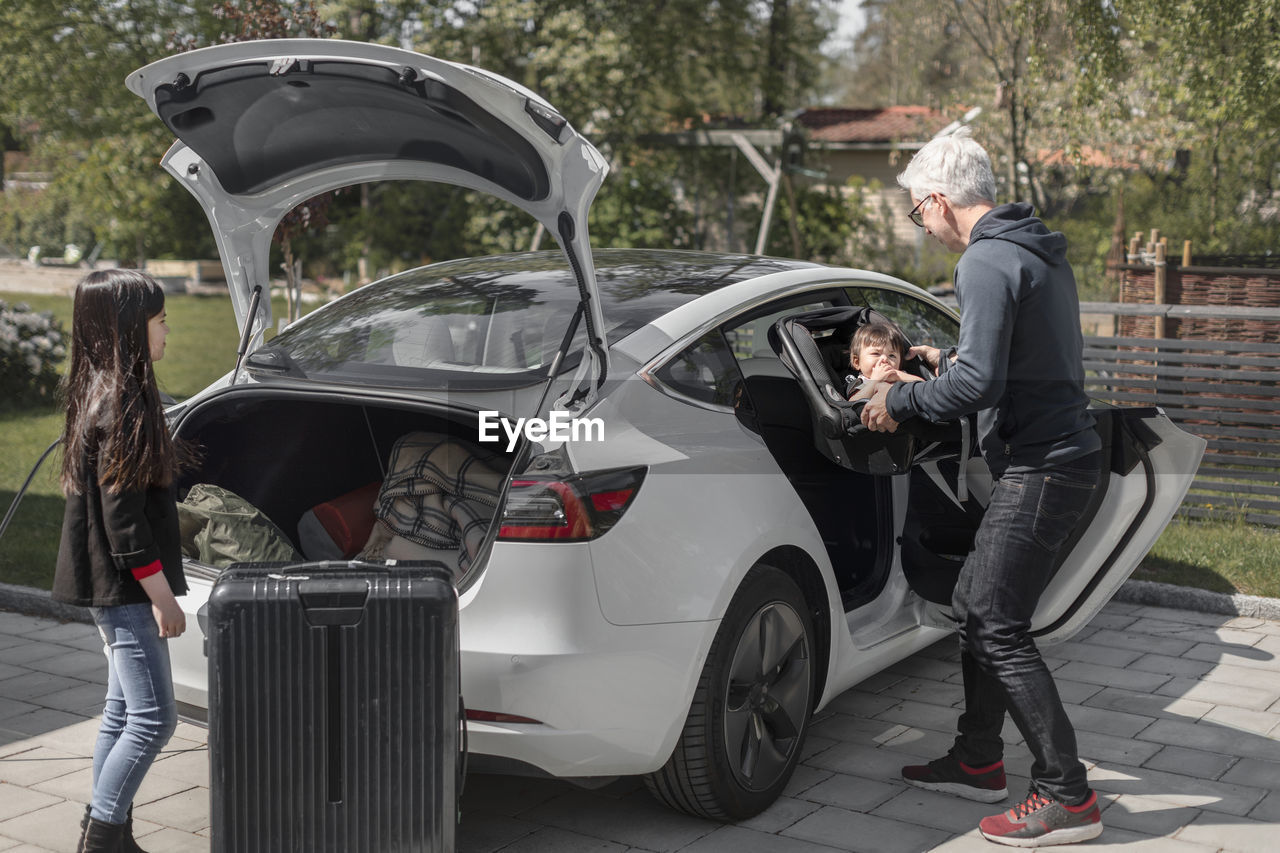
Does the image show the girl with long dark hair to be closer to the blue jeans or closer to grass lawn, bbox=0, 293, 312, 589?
the blue jeans

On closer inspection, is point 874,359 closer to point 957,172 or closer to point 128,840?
point 957,172

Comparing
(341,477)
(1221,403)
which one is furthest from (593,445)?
(1221,403)

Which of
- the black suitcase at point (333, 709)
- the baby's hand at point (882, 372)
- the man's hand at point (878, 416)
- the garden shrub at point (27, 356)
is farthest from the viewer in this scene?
the garden shrub at point (27, 356)

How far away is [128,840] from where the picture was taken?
11.4 feet

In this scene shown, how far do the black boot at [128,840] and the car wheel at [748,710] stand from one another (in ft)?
4.64

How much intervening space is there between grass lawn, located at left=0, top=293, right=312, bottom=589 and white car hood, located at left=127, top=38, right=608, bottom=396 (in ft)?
3.51

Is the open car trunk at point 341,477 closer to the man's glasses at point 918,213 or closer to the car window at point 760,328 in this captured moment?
the car window at point 760,328

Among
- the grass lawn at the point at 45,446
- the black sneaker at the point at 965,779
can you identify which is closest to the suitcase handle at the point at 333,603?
the grass lawn at the point at 45,446

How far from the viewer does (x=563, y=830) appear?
379 cm

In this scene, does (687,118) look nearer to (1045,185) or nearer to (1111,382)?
(1045,185)

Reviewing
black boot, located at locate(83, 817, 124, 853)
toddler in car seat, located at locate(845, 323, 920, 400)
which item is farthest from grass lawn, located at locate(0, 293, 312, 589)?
toddler in car seat, located at locate(845, 323, 920, 400)

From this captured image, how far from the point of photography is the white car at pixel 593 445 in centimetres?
323

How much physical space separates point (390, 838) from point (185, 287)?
2975cm

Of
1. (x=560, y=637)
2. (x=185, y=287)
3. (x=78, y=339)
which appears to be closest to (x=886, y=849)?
(x=560, y=637)
